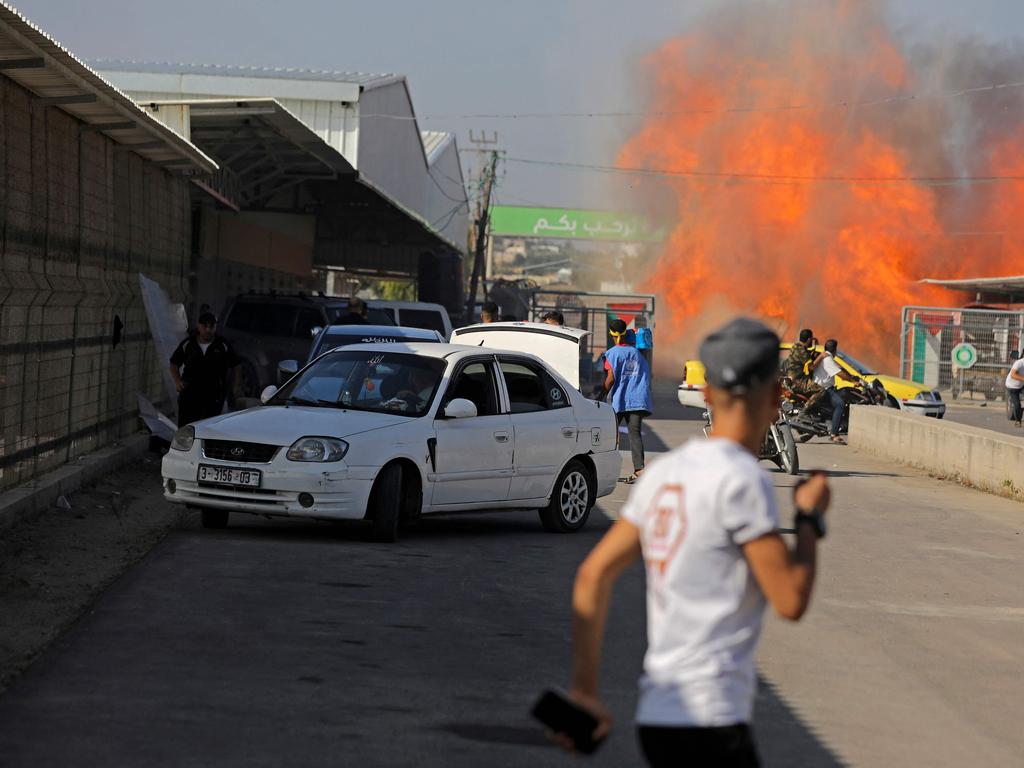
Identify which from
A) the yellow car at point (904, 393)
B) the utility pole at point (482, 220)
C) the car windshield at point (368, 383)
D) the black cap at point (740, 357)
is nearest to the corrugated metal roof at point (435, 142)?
the utility pole at point (482, 220)

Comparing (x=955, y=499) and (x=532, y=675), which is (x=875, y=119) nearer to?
(x=955, y=499)

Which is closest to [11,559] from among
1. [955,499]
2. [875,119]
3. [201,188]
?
[955,499]

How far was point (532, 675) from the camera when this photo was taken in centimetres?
753

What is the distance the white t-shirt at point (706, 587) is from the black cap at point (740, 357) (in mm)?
143

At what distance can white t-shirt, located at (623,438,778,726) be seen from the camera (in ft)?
11.2

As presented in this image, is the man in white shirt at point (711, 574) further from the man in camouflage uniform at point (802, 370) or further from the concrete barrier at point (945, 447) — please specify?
the man in camouflage uniform at point (802, 370)

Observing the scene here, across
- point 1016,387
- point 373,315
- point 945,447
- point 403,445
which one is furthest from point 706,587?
point 1016,387

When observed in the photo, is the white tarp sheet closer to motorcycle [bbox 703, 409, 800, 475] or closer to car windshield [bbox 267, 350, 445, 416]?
car windshield [bbox 267, 350, 445, 416]

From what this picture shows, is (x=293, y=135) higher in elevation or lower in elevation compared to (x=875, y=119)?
lower

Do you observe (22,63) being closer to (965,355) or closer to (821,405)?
(821,405)

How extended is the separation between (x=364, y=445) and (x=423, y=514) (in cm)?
89

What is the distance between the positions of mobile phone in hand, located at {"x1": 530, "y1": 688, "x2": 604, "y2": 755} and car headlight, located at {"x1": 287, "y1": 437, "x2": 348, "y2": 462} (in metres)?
8.18

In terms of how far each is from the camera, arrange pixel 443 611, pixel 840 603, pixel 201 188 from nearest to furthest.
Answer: pixel 443 611, pixel 840 603, pixel 201 188

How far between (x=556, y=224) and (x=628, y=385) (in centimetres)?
10858
